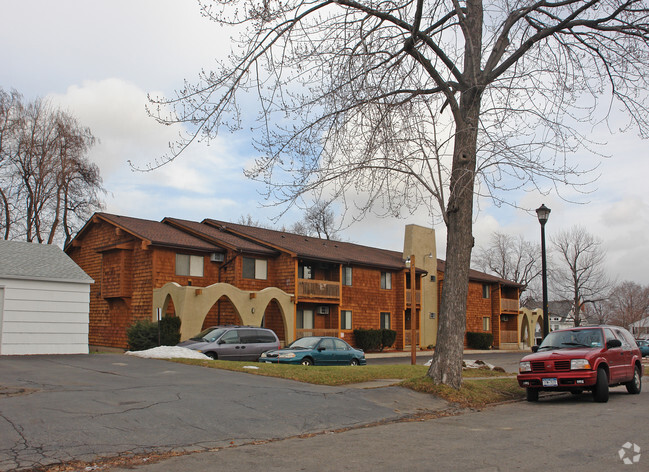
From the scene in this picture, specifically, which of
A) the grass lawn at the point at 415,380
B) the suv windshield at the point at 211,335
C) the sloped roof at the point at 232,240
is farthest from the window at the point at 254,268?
the grass lawn at the point at 415,380

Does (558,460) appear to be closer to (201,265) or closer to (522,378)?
(522,378)

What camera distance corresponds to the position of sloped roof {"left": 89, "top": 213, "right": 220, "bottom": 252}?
32.3 metres

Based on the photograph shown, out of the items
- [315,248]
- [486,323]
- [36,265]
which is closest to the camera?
[36,265]

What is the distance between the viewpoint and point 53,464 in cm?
681

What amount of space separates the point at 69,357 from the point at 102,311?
17200mm

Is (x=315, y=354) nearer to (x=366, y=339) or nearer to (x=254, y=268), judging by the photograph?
(x=254, y=268)

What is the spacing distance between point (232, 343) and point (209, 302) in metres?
7.90

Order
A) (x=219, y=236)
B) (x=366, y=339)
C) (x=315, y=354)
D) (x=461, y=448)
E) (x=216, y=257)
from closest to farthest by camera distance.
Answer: (x=461, y=448), (x=315, y=354), (x=216, y=257), (x=219, y=236), (x=366, y=339)

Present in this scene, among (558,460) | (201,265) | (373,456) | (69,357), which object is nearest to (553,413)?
(558,460)

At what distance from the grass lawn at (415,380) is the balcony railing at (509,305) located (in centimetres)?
3800

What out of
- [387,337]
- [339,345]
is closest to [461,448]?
[339,345]

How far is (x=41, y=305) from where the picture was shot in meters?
21.6

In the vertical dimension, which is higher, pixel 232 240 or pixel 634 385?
pixel 232 240

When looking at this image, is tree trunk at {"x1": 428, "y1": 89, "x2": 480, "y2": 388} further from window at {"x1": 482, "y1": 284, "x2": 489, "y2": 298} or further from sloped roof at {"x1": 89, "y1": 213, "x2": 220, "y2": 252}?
window at {"x1": 482, "y1": 284, "x2": 489, "y2": 298}
